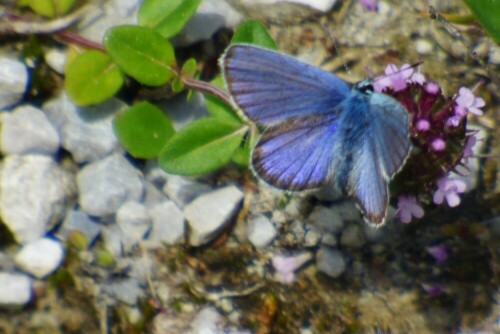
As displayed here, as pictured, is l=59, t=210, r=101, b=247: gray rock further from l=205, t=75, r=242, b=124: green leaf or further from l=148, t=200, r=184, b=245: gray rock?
l=205, t=75, r=242, b=124: green leaf

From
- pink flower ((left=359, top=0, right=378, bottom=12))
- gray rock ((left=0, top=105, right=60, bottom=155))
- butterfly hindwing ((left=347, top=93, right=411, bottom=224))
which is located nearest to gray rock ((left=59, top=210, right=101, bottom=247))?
gray rock ((left=0, top=105, right=60, bottom=155))

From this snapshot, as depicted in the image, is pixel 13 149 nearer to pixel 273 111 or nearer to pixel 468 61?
pixel 273 111

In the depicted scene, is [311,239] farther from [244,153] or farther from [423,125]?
[423,125]

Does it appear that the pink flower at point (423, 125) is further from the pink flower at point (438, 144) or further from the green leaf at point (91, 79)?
the green leaf at point (91, 79)

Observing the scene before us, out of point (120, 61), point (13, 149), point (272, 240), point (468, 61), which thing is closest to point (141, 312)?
point (272, 240)

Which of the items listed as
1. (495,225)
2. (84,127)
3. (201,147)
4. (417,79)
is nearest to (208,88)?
(201,147)

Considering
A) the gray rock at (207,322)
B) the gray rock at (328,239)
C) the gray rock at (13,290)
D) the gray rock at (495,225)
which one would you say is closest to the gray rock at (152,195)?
the gray rock at (207,322)
